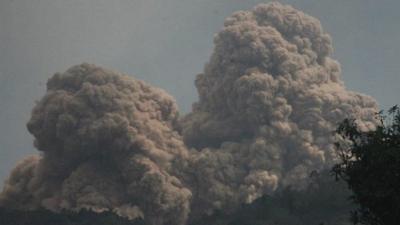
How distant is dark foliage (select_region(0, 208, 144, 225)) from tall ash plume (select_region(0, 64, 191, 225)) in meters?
2.49

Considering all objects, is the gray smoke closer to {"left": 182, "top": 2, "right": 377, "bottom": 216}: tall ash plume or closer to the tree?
{"left": 182, "top": 2, "right": 377, "bottom": 216}: tall ash plume

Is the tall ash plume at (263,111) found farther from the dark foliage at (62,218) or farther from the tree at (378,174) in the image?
the tree at (378,174)

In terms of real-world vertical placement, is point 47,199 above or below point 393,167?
above

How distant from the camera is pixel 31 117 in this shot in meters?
68.1

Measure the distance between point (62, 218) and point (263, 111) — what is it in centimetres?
2841

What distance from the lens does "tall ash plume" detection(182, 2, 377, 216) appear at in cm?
6656

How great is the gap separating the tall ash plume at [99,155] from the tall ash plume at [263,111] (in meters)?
5.76

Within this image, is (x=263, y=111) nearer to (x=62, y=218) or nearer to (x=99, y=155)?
(x=99, y=155)

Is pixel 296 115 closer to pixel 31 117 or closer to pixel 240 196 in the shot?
pixel 240 196

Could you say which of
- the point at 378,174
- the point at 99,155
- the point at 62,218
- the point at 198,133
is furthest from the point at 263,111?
the point at 378,174

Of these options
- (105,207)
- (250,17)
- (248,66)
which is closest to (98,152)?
(105,207)

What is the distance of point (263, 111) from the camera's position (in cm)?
7169

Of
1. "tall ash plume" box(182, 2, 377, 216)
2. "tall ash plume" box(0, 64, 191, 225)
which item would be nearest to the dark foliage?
"tall ash plume" box(0, 64, 191, 225)

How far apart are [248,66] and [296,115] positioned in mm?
8943
